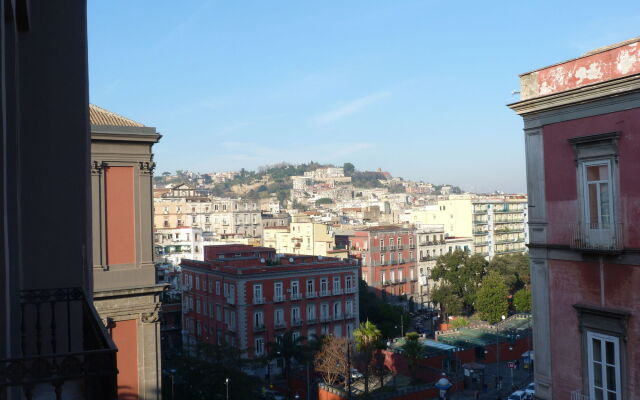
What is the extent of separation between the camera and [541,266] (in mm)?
8703

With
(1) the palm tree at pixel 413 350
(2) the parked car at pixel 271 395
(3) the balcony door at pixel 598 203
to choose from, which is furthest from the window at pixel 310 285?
(3) the balcony door at pixel 598 203

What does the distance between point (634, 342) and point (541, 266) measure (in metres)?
1.63

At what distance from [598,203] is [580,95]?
1405mm

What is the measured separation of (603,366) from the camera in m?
7.78

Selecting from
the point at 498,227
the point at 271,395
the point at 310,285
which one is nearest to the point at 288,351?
the point at 271,395

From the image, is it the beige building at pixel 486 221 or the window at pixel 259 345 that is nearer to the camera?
the window at pixel 259 345

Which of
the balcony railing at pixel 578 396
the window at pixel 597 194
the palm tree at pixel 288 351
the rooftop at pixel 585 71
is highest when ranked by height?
the rooftop at pixel 585 71

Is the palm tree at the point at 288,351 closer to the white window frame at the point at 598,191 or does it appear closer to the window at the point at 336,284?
the window at the point at 336,284

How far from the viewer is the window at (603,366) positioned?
761 cm

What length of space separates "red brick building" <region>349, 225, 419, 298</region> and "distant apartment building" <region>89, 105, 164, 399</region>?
116ft

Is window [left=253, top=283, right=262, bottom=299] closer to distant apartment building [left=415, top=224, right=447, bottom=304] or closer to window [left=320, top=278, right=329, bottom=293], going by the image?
window [left=320, top=278, right=329, bottom=293]

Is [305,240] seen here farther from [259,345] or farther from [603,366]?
[603,366]

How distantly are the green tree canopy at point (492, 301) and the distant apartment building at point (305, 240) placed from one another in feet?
38.6

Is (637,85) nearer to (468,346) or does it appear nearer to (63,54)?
(63,54)
